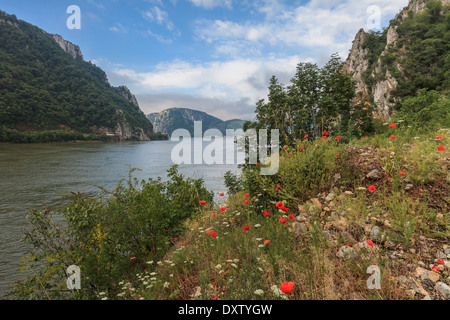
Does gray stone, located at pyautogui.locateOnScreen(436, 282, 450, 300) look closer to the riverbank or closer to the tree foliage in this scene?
the tree foliage

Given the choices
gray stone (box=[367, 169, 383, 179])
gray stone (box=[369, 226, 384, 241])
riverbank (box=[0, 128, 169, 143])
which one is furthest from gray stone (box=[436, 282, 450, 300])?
riverbank (box=[0, 128, 169, 143])

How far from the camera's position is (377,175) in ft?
11.9

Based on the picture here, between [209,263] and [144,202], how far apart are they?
3.76 meters

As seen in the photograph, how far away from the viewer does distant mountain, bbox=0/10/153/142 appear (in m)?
77.6

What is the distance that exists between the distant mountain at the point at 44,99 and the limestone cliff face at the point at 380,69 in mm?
108271

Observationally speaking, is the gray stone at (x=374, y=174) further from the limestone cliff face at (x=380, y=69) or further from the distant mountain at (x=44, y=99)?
the distant mountain at (x=44, y=99)

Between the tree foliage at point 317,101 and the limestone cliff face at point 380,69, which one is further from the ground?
the limestone cliff face at point 380,69

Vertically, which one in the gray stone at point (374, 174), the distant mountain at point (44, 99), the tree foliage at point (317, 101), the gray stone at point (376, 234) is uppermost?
the distant mountain at point (44, 99)

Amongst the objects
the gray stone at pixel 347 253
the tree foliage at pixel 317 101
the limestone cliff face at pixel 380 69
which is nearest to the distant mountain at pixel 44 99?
the tree foliage at pixel 317 101

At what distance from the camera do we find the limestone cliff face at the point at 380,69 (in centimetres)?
5271

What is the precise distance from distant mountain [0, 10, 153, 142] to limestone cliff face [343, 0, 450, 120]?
10827cm

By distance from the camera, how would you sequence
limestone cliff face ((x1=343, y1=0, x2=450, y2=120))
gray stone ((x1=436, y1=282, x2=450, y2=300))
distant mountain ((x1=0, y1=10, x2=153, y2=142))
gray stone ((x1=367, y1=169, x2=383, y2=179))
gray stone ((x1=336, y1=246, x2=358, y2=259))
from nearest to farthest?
gray stone ((x1=436, y1=282, x2=450, y2=300)) < gray stone ((x1=336, y1=246, x2=358, y2=259)) < gray stone ((x1=367, y1=169, x2=383, y2=179)) < limestone cliff face ((x1=343, y1=0, x2=450, y2=120)) < distant mountain ((x1=0, y1=10, x2=153, y2=142))
